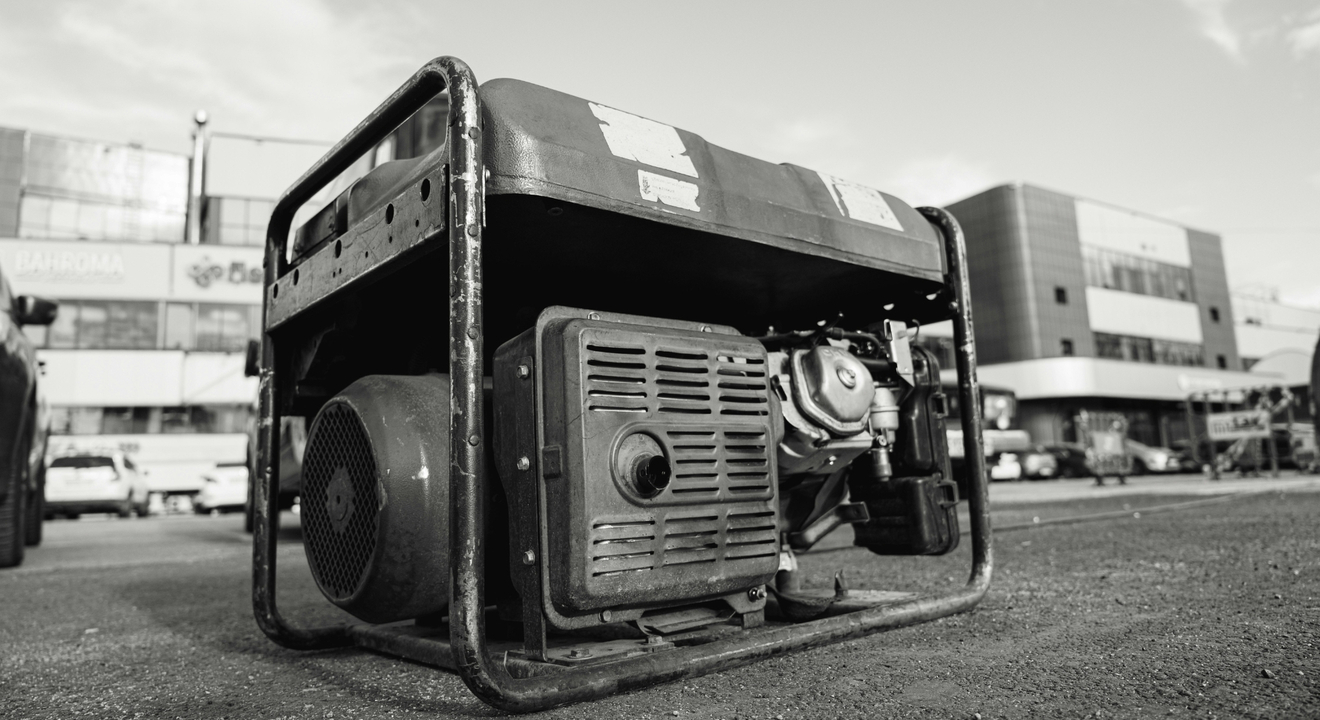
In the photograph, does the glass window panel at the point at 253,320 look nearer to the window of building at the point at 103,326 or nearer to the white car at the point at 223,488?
the window of building at the point at 103,326

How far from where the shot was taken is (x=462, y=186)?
5.19 ft

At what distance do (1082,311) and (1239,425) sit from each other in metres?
22.2

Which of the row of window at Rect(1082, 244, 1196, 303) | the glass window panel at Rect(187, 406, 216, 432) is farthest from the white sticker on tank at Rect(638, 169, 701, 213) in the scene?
the row of window at Rect(1082, 244, 1196, 303)

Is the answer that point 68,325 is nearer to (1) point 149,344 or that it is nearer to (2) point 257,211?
(1) point 149,344

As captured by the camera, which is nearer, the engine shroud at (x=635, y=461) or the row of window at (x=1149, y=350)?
the engine shroud at (x=635, y=461)

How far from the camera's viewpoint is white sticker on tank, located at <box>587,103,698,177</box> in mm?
1831

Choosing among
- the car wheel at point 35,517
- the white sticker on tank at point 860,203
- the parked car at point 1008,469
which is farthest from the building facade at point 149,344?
the white sticker on tank at point 860,203

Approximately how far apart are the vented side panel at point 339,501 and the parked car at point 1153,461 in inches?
1106

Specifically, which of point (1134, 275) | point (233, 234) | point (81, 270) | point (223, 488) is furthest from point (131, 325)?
point (1134, 275)

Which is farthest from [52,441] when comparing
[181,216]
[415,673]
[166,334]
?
[415,673]

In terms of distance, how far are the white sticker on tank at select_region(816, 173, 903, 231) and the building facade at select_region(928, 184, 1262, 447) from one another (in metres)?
37.1

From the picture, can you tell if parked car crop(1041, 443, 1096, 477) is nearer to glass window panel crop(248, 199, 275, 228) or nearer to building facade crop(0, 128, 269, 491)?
building facade crop(0, 128, 269, 491)

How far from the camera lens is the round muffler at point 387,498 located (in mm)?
1856

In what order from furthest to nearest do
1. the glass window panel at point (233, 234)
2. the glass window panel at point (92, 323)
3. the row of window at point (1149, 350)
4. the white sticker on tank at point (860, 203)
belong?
1. the row of window at point (1149, 350)
2. the glass window panel at point (233, 234)
3. the glass window panel at point (92, 323)
4. the white sticker on tank at point (860, 203)
